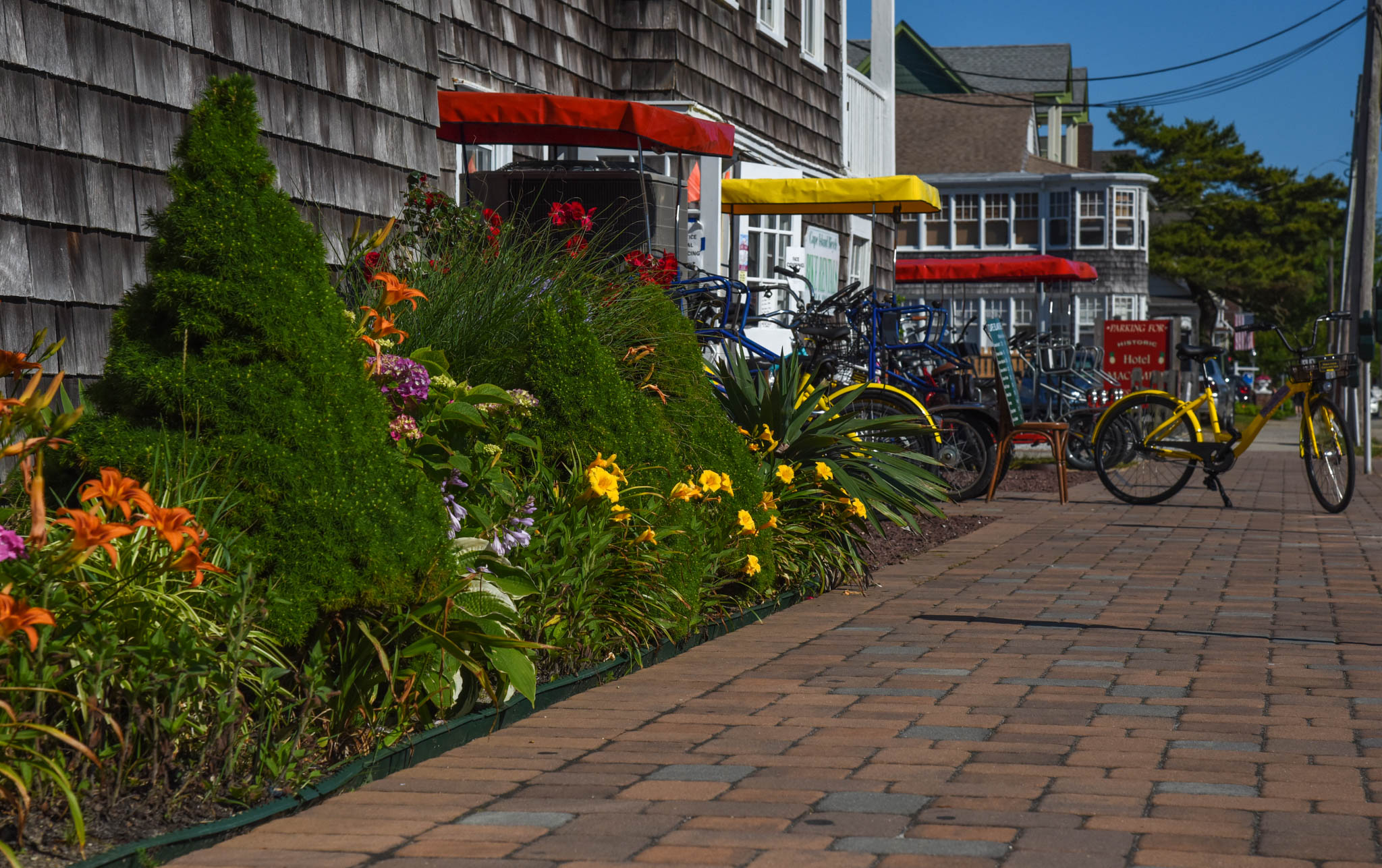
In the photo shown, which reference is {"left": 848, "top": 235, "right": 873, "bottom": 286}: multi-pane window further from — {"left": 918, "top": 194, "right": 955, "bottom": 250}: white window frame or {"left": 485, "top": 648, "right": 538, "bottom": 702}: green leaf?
{"left": 918, "top": 194, "right": 955, "bottom": 250}: white window frame

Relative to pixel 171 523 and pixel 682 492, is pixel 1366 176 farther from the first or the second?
A: pixel 171 523

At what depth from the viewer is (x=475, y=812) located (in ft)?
11.5

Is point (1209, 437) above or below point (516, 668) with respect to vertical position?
below

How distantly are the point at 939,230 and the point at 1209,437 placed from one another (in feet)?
115

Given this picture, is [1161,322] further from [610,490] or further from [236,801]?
[236,801]

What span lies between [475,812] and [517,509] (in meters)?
1.53

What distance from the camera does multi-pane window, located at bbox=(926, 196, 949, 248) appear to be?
1809 inches

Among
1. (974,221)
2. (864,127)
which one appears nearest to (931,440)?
(864,127)

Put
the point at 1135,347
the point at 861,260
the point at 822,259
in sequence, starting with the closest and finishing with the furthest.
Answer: the point at 822,259 → the point at 861,260 → the point at 1135,347

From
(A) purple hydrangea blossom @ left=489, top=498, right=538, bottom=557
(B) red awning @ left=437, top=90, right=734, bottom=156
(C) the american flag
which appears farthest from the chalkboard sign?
(C) the american flag

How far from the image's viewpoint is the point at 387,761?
3.81 m

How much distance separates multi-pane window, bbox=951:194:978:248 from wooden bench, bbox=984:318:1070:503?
1371 inches

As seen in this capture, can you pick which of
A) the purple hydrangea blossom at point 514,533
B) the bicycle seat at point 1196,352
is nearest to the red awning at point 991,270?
the bicycle seat at point 1196,352

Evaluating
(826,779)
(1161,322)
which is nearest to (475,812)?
(826,779)
